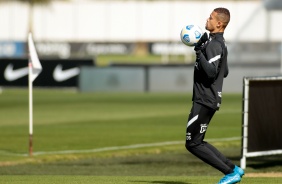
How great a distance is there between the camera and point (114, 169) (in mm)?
18672

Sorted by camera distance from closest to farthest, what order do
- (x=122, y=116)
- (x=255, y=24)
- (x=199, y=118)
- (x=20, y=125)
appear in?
1. (x=199, y=118)
2. (x=20, y=125)
3. (x=122, y=116)
4. (x=255, y=24)

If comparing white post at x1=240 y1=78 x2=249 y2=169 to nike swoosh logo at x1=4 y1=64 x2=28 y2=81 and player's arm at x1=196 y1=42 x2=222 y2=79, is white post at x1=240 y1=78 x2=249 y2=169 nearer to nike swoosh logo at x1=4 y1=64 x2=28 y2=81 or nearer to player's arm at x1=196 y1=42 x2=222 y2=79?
player's arm at x1=196 y1=42 x2=222 y2=79

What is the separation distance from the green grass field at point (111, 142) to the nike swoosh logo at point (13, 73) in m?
6.34

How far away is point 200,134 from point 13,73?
113ft

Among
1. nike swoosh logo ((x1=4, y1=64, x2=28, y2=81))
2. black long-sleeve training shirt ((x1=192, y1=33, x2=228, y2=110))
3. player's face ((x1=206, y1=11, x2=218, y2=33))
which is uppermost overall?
player's face ((x1=206, y1=11, x2=218, y2=33))

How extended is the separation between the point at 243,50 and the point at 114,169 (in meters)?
31.7

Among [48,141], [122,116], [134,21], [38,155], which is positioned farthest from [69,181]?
[134,21]

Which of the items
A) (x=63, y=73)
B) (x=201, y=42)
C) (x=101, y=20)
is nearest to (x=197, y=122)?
(x=201, y=42)

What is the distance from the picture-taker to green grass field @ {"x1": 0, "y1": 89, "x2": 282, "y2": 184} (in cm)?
1738

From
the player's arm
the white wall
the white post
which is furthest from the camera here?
the white wall

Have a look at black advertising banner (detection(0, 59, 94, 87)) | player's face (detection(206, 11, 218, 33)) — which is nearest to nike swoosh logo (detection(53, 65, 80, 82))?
black advertising banner (detection(0, 59, 94, 87))

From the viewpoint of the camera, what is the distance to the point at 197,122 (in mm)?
12773

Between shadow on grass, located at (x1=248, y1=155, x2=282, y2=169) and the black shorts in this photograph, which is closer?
the black shorts

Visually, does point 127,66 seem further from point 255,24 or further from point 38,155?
point 38,155
